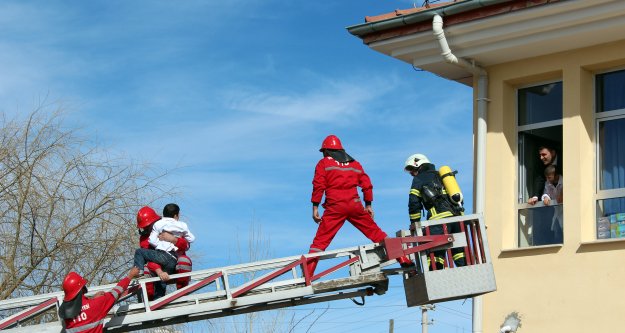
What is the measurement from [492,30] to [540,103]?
4.20ft

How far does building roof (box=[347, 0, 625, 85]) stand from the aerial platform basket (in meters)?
2.73

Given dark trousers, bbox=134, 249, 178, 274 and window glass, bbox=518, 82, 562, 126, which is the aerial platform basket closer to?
dark trousers, bbox=134, 249, 178, 274

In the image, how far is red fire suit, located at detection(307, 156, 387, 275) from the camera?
12.5 meters

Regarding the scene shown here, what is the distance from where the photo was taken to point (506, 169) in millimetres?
14289

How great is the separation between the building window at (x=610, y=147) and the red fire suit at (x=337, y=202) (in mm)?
2639

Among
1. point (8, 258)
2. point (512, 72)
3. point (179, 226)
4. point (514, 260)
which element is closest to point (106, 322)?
point (179, 226)

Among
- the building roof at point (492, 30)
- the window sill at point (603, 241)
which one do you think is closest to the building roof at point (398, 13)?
the building roof at point (492, 30)

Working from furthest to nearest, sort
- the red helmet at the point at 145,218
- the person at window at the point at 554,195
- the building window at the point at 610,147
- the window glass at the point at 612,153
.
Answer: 1. the person at window at the point at 554,195
2. the window glass at the point at 612,153
3. the building window at the point at 610,147
4. the red helmet at the point at 145,218

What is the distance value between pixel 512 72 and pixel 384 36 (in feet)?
4.99

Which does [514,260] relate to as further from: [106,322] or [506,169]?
[106,322]

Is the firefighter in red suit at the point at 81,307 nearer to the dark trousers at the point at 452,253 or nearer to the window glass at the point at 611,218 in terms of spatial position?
the dark trousers at the point at 452,253

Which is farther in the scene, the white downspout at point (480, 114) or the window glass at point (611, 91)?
the white downspout at point (480, 114)

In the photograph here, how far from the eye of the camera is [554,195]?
14.0 metres

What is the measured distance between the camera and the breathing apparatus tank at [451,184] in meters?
12.3
